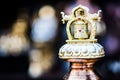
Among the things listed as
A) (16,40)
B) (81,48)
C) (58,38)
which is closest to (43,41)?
(58,38)

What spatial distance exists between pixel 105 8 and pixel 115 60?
46 cm

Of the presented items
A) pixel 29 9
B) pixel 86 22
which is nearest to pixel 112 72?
pixel 29 9

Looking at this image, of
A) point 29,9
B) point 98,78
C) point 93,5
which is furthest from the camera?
point 29,9

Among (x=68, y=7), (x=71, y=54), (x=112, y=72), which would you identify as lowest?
(x=112, y=72)

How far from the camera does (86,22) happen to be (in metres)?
1.98

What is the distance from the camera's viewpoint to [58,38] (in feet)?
15.2

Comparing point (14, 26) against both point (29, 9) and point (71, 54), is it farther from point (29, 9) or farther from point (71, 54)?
point (71, 54)

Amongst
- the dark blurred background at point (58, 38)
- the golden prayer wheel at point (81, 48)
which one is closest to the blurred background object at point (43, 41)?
the dark blurred background at point (58, 38)

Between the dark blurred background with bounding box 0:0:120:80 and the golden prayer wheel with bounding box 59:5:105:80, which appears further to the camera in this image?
the dark blurred background with bounding box 0:0:120:80

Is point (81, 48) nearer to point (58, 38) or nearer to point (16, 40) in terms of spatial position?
point (58, 38)

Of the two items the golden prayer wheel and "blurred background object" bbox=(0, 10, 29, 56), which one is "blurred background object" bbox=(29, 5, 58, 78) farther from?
the golden prayer wheel

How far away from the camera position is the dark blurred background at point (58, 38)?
4.59 metres

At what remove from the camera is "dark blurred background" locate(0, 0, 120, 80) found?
15.0ft

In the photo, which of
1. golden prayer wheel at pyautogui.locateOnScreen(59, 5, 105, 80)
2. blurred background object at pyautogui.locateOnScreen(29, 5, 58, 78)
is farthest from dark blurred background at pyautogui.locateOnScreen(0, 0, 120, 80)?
golden prayer wheel at pyautogui.locateOnScreen(59, 5, 105, 80)
